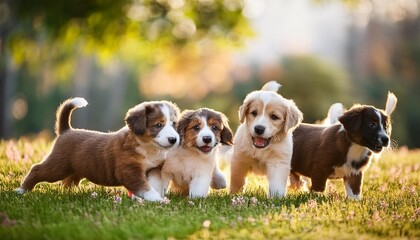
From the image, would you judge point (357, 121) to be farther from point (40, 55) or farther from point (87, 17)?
point (40, 55)

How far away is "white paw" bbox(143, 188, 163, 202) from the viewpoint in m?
7.82

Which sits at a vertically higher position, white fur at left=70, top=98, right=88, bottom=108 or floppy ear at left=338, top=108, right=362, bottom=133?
white fur at left=70, top=98, right=88, bottom=108

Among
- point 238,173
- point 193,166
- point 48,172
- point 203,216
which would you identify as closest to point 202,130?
point 193,166

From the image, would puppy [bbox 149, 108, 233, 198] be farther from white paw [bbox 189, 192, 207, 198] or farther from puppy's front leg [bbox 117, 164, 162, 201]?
puppy's front leg [bbox 117, 164, 162, 201]

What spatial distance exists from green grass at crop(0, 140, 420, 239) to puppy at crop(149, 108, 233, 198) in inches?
11.3

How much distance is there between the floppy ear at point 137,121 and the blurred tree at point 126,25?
7.33m

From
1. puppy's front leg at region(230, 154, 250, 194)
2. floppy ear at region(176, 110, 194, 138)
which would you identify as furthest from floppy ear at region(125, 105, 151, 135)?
puppy's front leg at region(230, 154, 250, 194)

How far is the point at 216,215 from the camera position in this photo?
7078 mm

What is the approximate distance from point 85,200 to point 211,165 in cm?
167

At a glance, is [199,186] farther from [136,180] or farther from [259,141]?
[259,141]

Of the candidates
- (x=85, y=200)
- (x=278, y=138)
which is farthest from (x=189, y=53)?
(x=85, y=200)

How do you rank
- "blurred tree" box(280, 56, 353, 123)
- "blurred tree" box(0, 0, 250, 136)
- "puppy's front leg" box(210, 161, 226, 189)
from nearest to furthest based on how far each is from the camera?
"puppy's front leg" box(210, 161, 226, 189), "blurred tree" box(0, 0, 250, 136), "blurred tree" box(280, 56, 353, 123)

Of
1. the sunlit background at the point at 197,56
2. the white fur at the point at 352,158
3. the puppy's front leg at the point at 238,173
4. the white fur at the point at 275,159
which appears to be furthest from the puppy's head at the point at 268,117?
the sunlit background at the point at 197,56

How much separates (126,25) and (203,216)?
10065 mm
